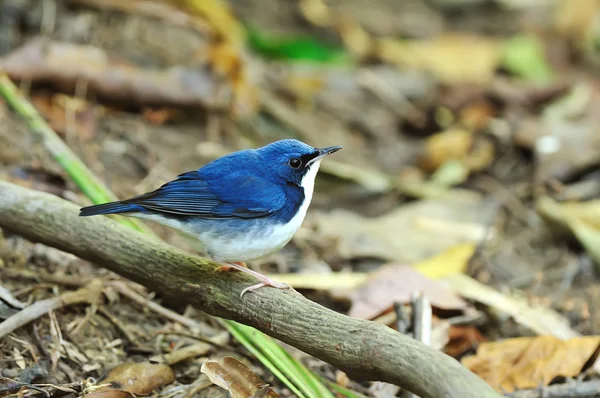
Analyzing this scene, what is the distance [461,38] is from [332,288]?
6531 millimetres

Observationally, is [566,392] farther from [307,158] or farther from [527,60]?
[527,60]

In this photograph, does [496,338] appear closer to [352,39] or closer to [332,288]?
[332,288]

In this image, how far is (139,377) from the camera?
379cm

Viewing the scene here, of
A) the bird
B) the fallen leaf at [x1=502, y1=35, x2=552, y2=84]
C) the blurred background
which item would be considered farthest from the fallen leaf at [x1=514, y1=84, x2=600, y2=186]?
the bird

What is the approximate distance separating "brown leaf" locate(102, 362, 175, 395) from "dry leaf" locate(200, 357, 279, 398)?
40 cm

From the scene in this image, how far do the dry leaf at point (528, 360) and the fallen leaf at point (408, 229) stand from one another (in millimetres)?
1388

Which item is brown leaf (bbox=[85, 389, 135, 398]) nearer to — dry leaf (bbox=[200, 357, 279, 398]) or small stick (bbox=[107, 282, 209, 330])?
dry leaf (bbox=[200, 357, 279, 398])

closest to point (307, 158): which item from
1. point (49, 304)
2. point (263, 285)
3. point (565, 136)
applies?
point (263, 285)

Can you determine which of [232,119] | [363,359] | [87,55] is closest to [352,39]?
[232,119]

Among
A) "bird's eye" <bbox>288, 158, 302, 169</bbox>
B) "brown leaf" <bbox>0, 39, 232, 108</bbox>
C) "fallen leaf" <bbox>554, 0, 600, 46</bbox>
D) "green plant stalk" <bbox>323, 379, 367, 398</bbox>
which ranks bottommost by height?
"green plant stalk" <bbox>323, 379, 367, 398</bbox>

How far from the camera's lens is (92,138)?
6375mm

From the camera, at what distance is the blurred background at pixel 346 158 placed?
432cm

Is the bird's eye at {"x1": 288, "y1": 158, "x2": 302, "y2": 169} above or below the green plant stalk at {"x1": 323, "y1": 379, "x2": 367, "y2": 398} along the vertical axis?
above

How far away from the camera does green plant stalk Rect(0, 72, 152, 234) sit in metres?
4.72
